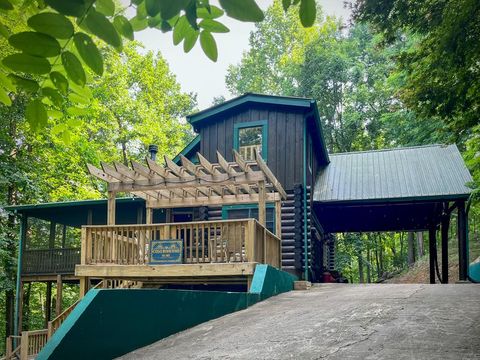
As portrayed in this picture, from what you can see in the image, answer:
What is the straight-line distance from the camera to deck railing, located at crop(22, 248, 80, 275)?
18.0 metres

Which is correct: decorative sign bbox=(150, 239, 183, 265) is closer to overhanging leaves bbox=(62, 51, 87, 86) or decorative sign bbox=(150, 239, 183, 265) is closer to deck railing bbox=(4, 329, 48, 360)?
deck railing bbox=(4, 329, 48, 360)

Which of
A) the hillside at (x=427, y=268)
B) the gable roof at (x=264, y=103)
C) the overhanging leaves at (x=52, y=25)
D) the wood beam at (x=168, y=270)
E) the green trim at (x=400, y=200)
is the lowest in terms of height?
the hillside at (x=427, y=268)

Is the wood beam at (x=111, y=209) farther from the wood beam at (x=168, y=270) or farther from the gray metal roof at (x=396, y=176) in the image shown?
the gray metal roof at (x=396, y=176)

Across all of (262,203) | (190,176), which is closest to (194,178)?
(190,176)

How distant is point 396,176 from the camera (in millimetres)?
16562

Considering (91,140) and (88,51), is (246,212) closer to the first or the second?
(88,51)

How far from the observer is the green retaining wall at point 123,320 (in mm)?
4324

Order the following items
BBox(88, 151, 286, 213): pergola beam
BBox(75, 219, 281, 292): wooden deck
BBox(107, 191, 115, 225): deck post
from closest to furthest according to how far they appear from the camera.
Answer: BBox(75, 219, 281, 292): wooden deck
BBox(88, 151, 286, 213): pergola beam
BBox(107, 191, 115, 225): deck post

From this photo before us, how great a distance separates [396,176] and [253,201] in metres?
5.84

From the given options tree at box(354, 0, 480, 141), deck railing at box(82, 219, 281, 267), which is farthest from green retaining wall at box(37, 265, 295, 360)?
tree at box(354, 0, 480, 141)

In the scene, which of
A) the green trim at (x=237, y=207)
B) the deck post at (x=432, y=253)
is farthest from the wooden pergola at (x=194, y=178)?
the deck post at (x=432, y=253)

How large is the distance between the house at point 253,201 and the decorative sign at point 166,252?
25cm

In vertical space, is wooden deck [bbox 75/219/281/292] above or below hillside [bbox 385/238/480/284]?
above

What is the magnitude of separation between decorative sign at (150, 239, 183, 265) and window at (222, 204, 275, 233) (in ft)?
14.3
